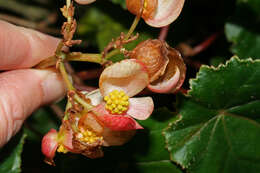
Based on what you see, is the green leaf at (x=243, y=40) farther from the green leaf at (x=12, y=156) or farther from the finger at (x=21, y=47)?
the green leaf at (x=12, y=156)

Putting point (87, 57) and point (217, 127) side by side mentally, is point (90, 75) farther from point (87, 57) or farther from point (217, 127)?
point (217, 127)

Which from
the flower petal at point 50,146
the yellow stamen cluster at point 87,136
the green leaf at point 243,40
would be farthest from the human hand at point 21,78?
the green leaf at point 243,40

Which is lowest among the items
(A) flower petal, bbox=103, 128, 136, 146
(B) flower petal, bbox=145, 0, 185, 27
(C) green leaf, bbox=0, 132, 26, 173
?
(C) green leaf, bbox=0, 132, 26, 173

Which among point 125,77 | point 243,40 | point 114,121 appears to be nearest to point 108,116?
point 114,121

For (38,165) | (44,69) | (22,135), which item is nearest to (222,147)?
(44,69)

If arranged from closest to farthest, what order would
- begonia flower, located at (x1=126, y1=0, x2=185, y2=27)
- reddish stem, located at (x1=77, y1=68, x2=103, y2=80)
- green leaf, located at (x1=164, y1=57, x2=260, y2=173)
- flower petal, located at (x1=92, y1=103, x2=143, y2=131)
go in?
flower petal, located at (x1=92, y1=103, x2=143, y2=131) < begonia flower, located at (x1=126, y1=0, x2=185, y2=27) < green leaf, located at (x1=164, y1=57, x2=260, y2=173) < reddish stem, located at (x1=77, y1=68, x2=103, y2=80)

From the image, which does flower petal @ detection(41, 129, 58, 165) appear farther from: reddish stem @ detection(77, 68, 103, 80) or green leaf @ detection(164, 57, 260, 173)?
reddish stem @ detection(77, 68, 103, 80)

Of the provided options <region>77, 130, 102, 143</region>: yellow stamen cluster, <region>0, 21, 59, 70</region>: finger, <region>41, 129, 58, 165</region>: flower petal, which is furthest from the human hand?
<region>77, 130, 102, 143</region>: yellow stamen cluster
